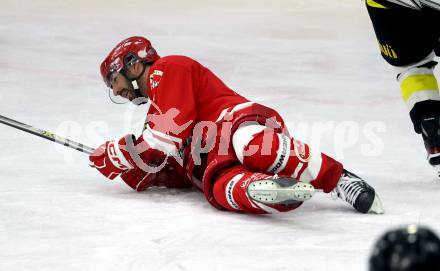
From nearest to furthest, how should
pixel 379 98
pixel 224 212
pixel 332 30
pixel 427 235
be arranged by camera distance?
pixel 427 235, pixel 224 212, pixel 379 98, pixel 332 30

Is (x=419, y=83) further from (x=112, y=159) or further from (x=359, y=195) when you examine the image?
(x=112, y=159)

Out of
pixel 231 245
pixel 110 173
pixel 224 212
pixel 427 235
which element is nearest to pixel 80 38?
pixel 110 173

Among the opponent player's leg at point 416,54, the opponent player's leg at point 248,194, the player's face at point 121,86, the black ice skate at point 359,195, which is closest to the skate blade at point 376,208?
the black ice skate at point 359,195

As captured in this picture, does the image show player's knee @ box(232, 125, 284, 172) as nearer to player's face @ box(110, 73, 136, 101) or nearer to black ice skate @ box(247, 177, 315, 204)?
black ice skate @ box(247, 177, 315, 204)

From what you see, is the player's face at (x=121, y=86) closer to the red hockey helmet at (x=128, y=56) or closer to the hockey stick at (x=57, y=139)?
the red hockey helmet at (x=128, y=56)

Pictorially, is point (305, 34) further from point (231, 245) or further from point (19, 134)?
point (231, 245)

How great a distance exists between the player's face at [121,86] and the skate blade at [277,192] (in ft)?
2.40

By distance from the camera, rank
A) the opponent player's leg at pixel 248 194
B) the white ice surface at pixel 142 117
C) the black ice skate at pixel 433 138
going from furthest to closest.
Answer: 1. the black ice skate at pixel 433 138
2. the opponent player's leg at pixel 248 194
3. the white ice surface at pixel 142 117

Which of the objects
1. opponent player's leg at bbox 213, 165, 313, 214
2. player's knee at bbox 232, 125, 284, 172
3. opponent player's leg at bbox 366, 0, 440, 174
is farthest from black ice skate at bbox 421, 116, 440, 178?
opponent player's leg at bbox 213, 165, 313, 214

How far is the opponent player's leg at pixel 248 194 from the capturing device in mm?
2029

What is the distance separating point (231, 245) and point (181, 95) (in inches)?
26.1

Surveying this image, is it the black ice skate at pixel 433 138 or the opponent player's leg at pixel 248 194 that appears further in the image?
the black ice skate at pixel 433 138

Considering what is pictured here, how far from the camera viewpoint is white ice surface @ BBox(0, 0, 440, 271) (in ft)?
6.19

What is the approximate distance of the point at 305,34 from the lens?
6.20 m
